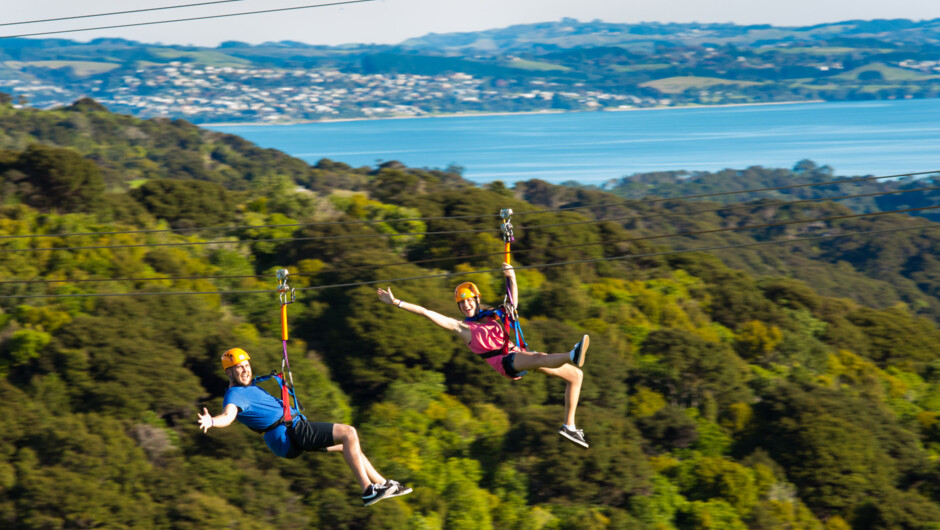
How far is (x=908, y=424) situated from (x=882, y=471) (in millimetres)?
4385

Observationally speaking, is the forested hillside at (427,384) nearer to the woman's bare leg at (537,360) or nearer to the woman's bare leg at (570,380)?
the woman's bare leg at (570,380)

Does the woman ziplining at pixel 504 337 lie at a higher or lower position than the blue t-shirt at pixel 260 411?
higher

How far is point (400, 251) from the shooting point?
4356 cm

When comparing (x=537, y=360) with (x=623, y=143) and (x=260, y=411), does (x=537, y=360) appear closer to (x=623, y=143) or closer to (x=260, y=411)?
(x=260, y=411)

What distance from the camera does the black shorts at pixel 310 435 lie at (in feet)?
29.9

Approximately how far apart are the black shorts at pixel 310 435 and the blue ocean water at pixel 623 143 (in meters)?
110

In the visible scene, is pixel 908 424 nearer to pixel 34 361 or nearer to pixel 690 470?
pixel 690 470

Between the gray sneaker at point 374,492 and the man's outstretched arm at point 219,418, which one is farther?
the gray sneaker at point 374,492

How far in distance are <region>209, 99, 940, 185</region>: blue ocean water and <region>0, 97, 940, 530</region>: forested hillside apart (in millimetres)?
76949

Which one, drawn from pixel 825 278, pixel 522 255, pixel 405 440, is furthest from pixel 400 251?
pixel 825 278

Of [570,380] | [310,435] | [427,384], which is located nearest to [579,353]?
[570,380]

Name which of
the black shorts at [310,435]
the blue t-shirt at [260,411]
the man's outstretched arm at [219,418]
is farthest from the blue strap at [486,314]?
the man's outstretched arm at [219,418]

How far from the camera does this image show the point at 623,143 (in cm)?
16888

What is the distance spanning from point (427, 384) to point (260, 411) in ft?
82.1
